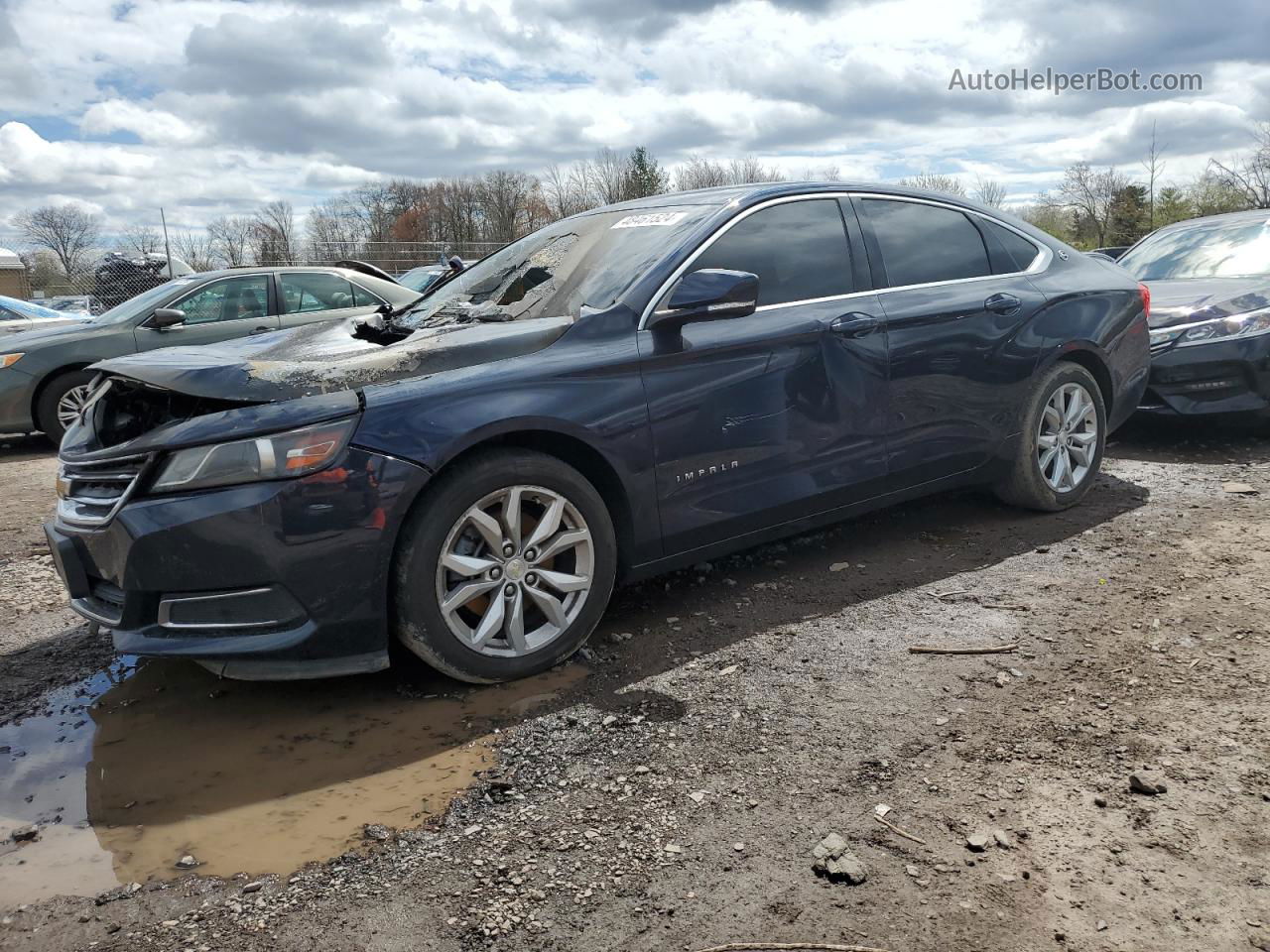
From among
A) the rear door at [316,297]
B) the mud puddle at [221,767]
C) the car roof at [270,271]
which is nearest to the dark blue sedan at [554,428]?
the mud puddle at [221,767]

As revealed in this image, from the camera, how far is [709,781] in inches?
105

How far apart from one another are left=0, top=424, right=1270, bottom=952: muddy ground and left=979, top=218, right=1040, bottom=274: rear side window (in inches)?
61.2

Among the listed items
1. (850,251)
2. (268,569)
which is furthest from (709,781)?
(850,251)

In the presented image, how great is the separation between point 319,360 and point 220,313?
21.3 feet

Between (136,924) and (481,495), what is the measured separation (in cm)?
149

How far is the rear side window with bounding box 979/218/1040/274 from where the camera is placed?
486 centimetres

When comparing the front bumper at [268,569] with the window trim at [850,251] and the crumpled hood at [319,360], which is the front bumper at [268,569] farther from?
the window trim at [850,251]

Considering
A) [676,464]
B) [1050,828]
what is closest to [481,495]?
[676,464]

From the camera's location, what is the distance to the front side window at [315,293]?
9.23 meters

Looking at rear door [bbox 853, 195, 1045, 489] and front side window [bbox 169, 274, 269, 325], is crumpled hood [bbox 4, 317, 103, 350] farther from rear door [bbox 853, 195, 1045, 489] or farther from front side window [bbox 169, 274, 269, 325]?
rear door [bbox 853, 195, 1045, 489]

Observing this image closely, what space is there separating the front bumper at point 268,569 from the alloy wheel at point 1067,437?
333cm

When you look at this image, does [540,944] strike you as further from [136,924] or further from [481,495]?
[481,495]

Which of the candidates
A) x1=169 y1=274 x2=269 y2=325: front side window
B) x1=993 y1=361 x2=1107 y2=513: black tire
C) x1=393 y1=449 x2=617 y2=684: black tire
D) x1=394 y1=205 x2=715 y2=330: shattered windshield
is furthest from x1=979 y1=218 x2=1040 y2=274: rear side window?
x1=169 y1=274 x2=269 y2=325: front side window

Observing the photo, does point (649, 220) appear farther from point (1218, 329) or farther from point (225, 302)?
point (225, 302)
